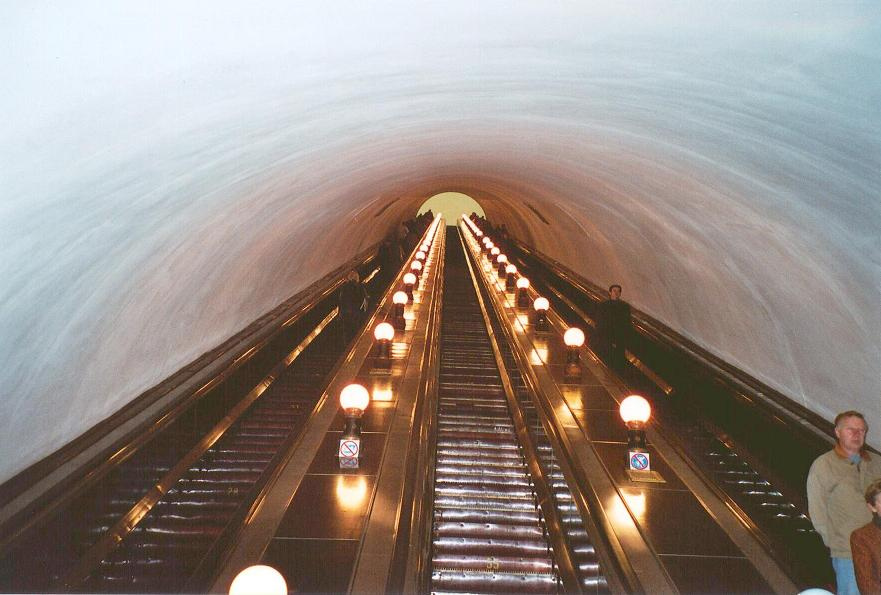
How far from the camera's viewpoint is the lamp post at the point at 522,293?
17.9 metres

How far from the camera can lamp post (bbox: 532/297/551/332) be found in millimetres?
15117

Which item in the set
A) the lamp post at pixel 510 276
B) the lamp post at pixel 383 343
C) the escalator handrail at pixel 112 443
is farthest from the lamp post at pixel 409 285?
the lamp post at pixel 383 343

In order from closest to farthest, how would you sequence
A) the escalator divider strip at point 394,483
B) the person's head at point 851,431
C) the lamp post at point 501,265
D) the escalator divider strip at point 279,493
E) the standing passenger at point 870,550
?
the standing passenger at point 870,550 → the person's head at point 851,431 → the escalator divider strip at point 394,483 → the escalator divider strip at point 279,493 → the lamp post at point 501,265

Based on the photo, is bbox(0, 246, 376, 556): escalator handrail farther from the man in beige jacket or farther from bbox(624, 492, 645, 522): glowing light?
the man in beige jacket

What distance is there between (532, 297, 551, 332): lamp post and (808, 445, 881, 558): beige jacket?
10.5 m

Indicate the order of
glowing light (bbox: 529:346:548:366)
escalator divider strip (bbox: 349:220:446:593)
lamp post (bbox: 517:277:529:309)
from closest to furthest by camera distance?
escalator divider strip (bbox: 349:220:446:593) → glowing light (bbox: 529:346:548:366) → lamp post (bbox: 517:277:529:309)

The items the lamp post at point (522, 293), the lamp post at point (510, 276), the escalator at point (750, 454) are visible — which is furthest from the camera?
the lamp post at point (510, 276)

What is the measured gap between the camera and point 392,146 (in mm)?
8258

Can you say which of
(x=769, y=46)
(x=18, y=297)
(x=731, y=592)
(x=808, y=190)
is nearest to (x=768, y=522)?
(x=731, y=592)

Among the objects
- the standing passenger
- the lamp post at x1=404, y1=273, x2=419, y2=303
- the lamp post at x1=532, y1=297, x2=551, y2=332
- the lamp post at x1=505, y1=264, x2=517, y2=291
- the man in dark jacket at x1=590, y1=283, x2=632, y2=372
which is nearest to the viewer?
the standing passenger

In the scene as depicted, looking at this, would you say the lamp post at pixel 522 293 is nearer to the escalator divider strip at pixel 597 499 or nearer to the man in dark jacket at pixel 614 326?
the man in dark jacket at pixel 614 326

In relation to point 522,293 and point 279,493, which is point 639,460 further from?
point 522,293

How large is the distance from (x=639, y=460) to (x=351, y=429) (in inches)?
105

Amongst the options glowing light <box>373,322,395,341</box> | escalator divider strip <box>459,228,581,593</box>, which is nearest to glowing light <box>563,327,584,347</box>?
escalator divider strip <box>459,228,581,593</box>
